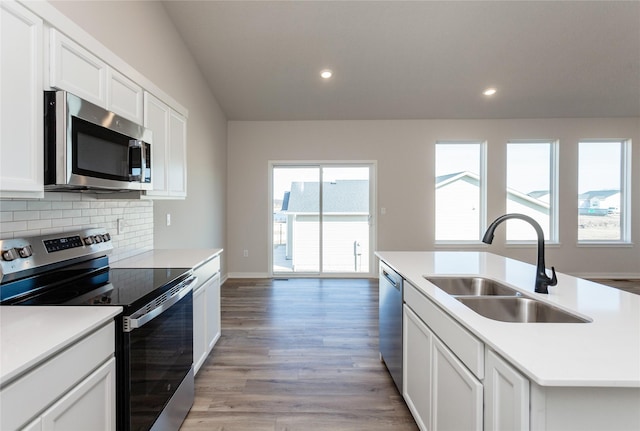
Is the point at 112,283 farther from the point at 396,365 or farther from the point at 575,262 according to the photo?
the point at 575,262

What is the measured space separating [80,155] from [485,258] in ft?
8.78

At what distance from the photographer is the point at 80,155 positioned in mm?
1316

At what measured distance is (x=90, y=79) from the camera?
1.44 metres

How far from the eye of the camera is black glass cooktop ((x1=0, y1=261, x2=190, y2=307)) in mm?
1252

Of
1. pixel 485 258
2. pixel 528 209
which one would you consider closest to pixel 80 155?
pixel 485 258

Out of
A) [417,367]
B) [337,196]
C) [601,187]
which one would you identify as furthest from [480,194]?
[417,367]

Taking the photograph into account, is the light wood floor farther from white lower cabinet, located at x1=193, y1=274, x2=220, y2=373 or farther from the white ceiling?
the white ceiling

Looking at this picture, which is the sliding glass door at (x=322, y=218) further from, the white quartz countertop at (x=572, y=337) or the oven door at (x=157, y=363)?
the white quartz countertop at (x=572, y=337)

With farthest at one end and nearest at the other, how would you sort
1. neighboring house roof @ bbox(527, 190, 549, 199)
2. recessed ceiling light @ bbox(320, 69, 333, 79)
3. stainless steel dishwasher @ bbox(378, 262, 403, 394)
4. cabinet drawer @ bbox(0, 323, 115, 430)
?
neighboring house roof @ bbox(527, 190, 549, 199)
recessed ceiling light @ bbox(320, 69, 333, 79)
stainless steel dishwasher @ bbox(378, 262, 403, 394)
cabinet drawer @ bbox(0, 323, 115, 430)

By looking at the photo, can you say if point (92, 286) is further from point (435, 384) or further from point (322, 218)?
point (322, 218)

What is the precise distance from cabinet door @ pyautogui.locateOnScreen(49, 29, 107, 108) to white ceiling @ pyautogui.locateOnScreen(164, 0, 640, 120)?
6.58 ft

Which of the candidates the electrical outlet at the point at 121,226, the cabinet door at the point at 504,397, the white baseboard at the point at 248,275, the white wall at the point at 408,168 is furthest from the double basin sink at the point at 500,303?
the white baseboard at the point at 248,275

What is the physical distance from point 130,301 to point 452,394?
54.6 inches

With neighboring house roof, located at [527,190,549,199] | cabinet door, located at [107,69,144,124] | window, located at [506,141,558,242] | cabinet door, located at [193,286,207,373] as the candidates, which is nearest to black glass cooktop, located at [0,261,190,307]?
cabinet door, located at [193,286,207,373]
